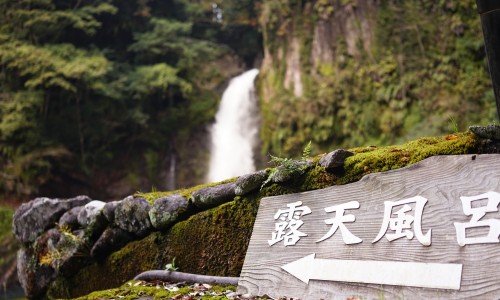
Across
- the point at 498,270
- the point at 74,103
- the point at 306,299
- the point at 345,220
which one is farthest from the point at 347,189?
the point at 74,103

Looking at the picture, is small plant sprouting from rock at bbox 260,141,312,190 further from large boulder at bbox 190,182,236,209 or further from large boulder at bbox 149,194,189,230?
large boulder at bbox 149,194,189,230

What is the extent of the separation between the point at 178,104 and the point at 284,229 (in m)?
14.4

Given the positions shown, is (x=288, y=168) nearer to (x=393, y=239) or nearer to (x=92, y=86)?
(x=393, y=239)

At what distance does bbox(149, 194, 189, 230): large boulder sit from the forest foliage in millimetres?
9799

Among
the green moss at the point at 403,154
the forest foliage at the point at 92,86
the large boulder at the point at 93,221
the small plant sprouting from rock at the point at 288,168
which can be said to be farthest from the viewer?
the forest foliage at the point at 92,86

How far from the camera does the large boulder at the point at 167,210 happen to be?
434 cm

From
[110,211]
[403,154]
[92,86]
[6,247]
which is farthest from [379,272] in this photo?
[92,86]

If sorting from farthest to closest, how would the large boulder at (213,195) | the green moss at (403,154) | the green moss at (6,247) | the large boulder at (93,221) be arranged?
the green moss at (6,247), the large boulder at (93,221), the large boulder at (213,195), the green moss at (403,154)

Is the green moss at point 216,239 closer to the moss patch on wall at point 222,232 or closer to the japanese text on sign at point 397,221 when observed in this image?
the moss patch on wall at point 222,232

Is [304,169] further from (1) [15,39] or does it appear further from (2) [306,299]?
(1) [15,39]

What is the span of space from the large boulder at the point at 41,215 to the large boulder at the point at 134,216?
1456 millimetres

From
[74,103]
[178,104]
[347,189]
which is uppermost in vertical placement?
[178,104]

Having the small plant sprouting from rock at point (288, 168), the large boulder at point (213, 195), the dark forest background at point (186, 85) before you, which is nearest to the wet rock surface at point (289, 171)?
the small plant sprouting from rock at point (288, 168)

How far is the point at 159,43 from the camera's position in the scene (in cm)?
1568
